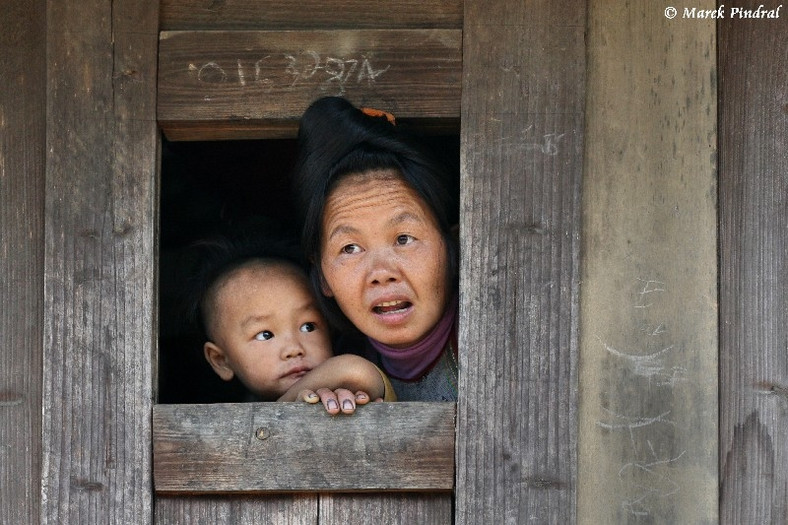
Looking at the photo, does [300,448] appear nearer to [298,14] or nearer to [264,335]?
[264,335]

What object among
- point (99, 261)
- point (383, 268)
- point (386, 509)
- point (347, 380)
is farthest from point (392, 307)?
point (99, 261)

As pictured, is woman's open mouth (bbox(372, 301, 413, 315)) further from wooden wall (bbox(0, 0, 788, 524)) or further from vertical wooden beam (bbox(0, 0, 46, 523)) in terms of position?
vertical wooden beam (bbox(0, 0, 46, 523))

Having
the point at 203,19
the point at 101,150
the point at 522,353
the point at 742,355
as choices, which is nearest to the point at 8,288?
the point at 101,150

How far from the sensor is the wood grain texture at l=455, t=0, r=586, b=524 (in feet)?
8.21

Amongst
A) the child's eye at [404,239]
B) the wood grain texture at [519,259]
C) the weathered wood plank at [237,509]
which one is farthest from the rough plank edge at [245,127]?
the weathered wood plank at [237,509]

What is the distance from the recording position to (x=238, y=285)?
335cm

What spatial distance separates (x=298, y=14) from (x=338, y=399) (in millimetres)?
824

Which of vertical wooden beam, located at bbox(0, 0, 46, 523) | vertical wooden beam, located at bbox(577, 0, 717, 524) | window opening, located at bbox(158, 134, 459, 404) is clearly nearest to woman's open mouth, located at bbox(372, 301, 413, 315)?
vertical wooden beam, located at bbox(577, 0, 717, 524)

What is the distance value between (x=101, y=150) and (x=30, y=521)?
761 mm

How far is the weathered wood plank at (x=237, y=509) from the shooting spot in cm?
254

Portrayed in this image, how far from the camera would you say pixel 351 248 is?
2.94m

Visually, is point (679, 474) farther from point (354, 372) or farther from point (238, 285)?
point (238, 285)

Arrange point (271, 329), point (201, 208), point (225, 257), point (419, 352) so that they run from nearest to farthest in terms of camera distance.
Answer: point (419, 352)
point (271, 329)
point (225, 257)
point (201, 208)

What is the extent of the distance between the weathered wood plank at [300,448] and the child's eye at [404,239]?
0.49 m
